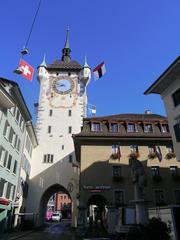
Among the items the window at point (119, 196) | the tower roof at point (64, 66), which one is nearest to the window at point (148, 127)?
the window at point (119, 196)

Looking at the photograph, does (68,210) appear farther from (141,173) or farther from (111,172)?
(141,173)

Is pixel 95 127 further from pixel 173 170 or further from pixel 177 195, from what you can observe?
pixel 177 195

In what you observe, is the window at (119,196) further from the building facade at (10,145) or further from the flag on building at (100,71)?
the flag on building at (100,71)

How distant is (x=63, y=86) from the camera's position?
5091 centimetres

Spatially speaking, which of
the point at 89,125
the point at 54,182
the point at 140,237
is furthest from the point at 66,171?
the point at 140,237

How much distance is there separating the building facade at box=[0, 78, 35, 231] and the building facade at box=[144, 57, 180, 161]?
15419 millimetres

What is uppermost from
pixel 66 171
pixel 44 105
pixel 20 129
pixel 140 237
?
pixel 44 105

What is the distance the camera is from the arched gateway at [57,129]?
42241 mm

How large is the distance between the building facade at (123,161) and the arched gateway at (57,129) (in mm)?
9959

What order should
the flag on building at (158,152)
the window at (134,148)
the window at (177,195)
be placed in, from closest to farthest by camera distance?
the window at (177,195) → the flag on building at (158,152) → the window at (134,148)

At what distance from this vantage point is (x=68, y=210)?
104 meters

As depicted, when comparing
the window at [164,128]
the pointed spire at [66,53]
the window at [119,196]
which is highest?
the pointed spire at [66,53]

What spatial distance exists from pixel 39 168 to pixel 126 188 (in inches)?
743

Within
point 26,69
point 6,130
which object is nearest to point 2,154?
point 6,130
